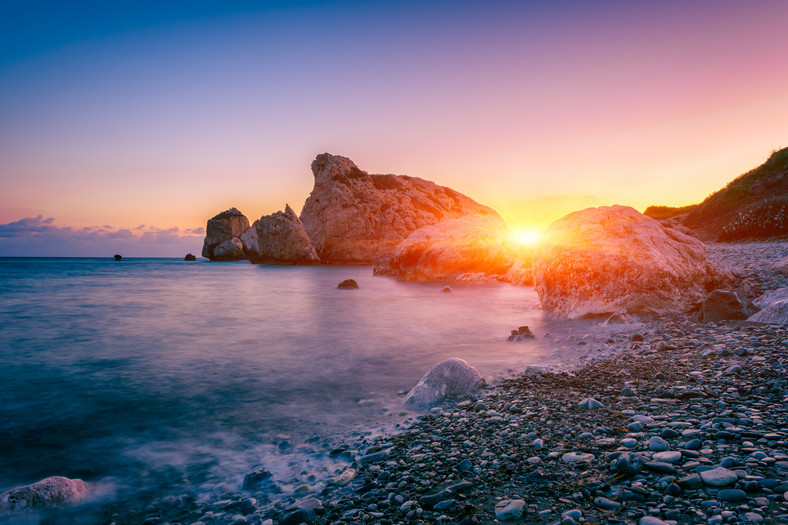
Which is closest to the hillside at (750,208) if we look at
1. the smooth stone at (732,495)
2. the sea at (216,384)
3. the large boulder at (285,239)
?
the sea at (216,384)

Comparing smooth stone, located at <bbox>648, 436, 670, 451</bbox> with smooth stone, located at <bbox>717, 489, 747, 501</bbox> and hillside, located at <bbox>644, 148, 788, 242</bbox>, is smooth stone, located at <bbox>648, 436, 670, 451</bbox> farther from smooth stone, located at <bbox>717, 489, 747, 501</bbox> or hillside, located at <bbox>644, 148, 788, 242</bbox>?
hillside, located at <bbox>644, 148, 788, 242</bbox>

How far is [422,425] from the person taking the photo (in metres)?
5.25

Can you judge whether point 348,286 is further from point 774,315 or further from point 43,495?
point 43,495

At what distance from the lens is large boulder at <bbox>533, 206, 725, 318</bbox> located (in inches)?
468

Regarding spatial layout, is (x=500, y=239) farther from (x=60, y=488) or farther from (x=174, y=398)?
(x=60, y=488)

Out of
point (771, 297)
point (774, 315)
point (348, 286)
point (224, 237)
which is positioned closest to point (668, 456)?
point (774, 315)

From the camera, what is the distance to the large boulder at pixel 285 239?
73.2m

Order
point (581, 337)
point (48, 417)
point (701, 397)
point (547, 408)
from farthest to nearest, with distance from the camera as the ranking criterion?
point (581, 337)
point (48, 417)
point (547, 408)
point (701, 397)

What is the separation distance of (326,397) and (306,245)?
229 ft

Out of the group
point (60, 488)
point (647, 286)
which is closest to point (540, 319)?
point (647, 286)

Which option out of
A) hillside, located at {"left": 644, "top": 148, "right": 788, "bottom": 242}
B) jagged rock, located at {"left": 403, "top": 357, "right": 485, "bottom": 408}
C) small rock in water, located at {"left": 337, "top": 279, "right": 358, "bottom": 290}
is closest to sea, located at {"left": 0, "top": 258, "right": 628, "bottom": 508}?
jagged rock, located at {"left": 403, "top": 357, "right": 485, "bottom": 408}

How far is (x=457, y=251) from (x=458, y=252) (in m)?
0.13

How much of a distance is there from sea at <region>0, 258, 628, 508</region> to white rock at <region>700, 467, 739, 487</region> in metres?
3.46

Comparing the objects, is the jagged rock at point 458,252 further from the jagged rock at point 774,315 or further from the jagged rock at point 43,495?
the jagged rock at point 43,495
